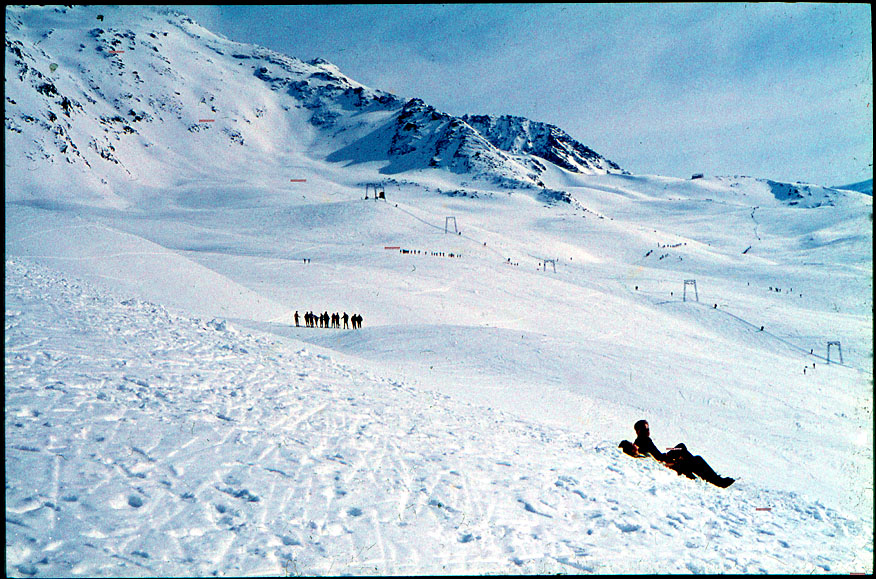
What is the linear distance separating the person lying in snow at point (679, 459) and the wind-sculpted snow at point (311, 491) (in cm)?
47

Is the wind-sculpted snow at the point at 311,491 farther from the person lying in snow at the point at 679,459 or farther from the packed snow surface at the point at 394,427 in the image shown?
the person lying in snow at the point at 679,459

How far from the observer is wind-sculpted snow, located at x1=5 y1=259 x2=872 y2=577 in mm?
5180

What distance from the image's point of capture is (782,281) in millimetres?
58906

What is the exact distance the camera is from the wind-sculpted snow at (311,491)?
5.18m

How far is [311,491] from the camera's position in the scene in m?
6.51

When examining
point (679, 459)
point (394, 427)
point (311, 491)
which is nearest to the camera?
point (311, 491)

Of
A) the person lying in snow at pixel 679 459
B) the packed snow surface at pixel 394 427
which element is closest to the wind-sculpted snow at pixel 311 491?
the packed snow surface at pixel 394 427

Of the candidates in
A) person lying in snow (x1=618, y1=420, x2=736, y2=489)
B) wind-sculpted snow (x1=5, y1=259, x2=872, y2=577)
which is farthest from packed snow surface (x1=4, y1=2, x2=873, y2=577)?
person lying in snow (x1=618, y1=420, x2=736, y2=489)

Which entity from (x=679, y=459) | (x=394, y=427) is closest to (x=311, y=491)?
(x=394, y=427)

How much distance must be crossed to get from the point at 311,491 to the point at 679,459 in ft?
28.4

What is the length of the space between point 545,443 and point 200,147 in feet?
686

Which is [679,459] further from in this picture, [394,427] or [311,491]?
[311,491]

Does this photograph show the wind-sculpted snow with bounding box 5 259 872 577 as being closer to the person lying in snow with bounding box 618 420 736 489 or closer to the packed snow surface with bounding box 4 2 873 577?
the packed snow surface with bounding box 4 2 873 577

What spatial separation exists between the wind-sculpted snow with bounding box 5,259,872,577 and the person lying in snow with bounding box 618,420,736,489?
1.55 ft
